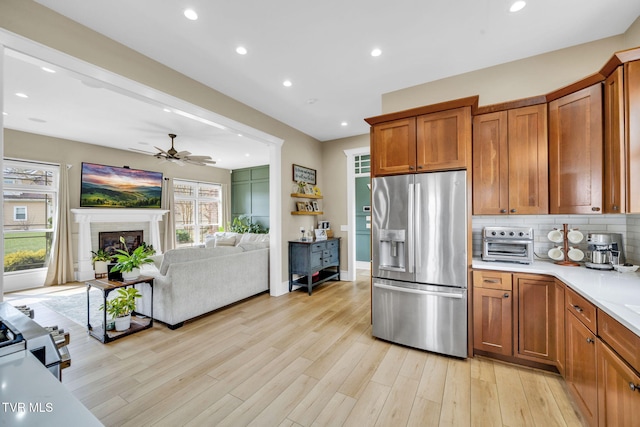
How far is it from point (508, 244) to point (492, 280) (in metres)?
0.44

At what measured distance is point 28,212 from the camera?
16.6 ft

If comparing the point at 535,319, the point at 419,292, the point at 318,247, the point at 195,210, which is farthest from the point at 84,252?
the point at 535,319

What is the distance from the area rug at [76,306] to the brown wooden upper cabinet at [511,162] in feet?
15.0

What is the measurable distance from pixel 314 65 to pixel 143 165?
566 cm

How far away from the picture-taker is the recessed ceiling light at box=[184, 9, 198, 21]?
2.13 m

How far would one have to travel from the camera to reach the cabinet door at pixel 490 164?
2566mm

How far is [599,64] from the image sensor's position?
250 cm

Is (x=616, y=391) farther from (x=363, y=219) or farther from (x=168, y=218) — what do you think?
(x=168, y=218)

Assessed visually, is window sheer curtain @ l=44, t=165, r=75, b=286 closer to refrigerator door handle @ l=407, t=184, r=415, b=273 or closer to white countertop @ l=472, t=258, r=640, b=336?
refrigerator door handle @ l=407, t=184, r=415, b=273

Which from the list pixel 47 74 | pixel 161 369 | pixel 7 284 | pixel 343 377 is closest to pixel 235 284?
pixel 161 369

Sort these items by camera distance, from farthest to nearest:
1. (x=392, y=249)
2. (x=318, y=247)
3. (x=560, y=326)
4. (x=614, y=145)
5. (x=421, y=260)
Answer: (x=318, y=247) → (x=392, y=249) → (x=421, y=260) → (x=560, y=326) → (x=614, y=145)

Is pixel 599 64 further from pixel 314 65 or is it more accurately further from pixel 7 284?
pixel 7 284

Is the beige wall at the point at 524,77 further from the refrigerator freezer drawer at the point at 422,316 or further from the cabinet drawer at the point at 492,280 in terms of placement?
the refrigerator freezer drawer at the point at 422,316

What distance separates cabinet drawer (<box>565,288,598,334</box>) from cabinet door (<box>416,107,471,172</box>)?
1263 millimetres
